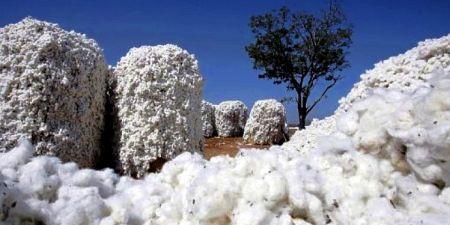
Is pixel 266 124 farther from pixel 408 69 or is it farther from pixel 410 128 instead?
pixel 410 128

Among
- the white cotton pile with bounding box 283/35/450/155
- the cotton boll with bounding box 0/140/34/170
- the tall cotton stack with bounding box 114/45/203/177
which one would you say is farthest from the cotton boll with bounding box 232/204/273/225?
the tall cotton stack with bounding box 114/45/203/177

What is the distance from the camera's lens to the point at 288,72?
25266mm

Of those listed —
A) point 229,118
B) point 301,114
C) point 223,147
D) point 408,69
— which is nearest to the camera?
point 408,69

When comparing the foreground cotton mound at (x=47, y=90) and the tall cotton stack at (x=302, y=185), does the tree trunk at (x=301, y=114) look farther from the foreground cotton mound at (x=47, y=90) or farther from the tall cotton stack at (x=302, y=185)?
the tall cotton stack at (x=302, y=185)

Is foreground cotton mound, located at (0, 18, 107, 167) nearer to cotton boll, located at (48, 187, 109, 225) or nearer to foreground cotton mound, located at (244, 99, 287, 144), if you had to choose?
cotton boll, located at (48, 187, 109, 225)

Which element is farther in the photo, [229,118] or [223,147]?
[229,118]

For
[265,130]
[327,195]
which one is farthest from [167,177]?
[265,130]

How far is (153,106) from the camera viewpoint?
6.45m

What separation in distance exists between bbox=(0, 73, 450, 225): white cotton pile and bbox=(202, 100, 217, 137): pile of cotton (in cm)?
2286

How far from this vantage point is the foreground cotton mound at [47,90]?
17.4ft

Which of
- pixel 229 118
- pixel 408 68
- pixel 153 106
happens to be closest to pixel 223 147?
pixel 229 118

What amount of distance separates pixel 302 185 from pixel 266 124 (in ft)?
63.6

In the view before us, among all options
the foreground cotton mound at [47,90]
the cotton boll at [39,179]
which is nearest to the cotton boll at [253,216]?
the cotton boll at [39,179]

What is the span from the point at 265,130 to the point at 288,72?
5.34 meters
